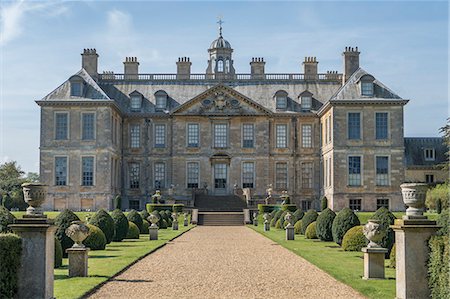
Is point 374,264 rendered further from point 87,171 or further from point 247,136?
point 247,136

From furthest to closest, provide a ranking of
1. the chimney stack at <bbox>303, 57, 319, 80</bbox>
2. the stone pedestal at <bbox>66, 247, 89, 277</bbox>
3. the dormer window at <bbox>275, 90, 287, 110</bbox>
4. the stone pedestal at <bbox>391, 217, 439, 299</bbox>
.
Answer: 1. the chimney stack at <bbox>303, 57, 319, 80</bbox>
2. the dormer window at <bbox>275, 90, 287, 110</bbox>
3. the stone pedestal at <bbox>66, 247, 89, 277</bbox>
4. the stone pedestal at <bbox>391, 217, 439, 299</bbox>

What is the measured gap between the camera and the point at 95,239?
62.2 feet

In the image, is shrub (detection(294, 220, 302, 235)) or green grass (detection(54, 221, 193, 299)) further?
shrub (detection(294, 220, 302, 235))

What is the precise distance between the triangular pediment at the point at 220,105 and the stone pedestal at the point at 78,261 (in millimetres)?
32675

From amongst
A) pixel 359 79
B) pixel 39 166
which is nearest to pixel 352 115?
pixel 359 79

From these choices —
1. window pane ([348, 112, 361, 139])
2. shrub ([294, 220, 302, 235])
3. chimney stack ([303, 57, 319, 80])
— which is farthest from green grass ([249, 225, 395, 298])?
chimney stack ([303, 57, 319, 80])

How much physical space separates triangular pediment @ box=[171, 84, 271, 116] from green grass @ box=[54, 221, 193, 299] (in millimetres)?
22790

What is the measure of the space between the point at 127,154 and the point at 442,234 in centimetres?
3754

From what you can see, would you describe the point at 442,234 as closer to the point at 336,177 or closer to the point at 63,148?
the point at 336,177

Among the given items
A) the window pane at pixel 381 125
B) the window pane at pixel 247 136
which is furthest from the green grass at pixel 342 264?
the window pane at pixel 247 136

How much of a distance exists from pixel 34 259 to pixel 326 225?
13.9 meters

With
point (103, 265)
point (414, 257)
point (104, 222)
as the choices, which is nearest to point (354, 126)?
point (104, 222)

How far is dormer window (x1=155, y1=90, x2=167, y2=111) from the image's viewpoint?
46.8m

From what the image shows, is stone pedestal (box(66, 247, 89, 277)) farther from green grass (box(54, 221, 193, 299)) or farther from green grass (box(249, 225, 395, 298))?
green grass (box(249, 225, 395, 298))
